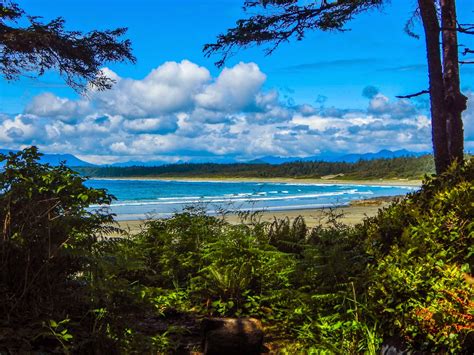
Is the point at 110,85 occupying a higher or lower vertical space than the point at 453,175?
higher

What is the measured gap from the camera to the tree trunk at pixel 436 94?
34.4ft

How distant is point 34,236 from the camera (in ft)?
14.3

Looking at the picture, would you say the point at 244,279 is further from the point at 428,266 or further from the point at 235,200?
the point at 235,200

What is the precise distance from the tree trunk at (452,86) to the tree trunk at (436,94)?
0.13m

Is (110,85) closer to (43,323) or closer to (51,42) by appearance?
(51,42)

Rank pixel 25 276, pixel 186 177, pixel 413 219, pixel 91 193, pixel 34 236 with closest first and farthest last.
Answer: pixel 25 276 < pixel 34 236 < pixel 91 193 < pixel 413 219 < pixel 186 177

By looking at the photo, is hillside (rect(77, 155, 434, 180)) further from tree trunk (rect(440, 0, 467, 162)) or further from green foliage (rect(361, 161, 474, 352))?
green foliage (rect(361, 161, 474, 352))

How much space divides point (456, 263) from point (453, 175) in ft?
7.00

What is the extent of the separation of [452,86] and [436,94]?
23.0 inches

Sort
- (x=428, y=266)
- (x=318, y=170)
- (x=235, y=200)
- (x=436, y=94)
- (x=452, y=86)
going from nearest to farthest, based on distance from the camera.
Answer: (x=428, y=266), (x=436, y=94), (x=452, y=86), (x=235, y=200), (x=318, y=170)

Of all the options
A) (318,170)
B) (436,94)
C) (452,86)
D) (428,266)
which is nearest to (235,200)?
(452,86)

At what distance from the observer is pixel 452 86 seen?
10906 mm

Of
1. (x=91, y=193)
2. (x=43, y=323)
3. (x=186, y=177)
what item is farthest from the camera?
(x=186, y=177)

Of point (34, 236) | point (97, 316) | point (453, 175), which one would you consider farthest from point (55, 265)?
point (453, 175)
